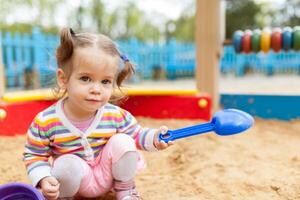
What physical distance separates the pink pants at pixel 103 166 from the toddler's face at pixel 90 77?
0.35 ft

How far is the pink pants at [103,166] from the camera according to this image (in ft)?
3.19

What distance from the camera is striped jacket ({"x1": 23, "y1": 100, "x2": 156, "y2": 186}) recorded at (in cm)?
96

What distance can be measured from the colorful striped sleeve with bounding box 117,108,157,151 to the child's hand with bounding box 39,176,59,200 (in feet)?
0.77

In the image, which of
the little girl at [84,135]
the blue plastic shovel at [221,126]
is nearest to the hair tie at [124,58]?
the little girl at [84,135]

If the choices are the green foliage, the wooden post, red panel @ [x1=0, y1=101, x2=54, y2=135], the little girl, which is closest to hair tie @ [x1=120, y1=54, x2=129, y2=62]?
the little girl

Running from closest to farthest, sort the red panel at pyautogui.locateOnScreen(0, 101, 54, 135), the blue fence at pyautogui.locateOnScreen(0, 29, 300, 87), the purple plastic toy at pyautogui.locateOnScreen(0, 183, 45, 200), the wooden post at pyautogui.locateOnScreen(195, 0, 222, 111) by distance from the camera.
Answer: the purple plastic toy at pyautogui.locateOnScreen(0, 183, 45, 200), the red panel at pyautogui.locateOnScreen(0, 101, 54, 135), the wooden post at pyautogui.locateOnScreen(195, 0, 222, 111), the blue fence at pyautogui.locateOnScreen(0, 29, 300, 87)

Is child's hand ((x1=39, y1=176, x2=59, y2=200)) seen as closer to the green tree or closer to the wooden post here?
the wooden post

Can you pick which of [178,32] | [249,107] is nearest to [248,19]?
[178,32]

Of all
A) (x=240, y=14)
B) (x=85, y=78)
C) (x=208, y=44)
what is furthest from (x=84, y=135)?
(x=240, y=14)

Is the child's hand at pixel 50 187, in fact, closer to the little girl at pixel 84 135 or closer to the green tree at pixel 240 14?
the little girl at pixel 84 135

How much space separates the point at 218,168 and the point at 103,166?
530mm

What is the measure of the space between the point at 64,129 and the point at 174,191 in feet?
1.33

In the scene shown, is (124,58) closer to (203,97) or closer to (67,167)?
(67,167)

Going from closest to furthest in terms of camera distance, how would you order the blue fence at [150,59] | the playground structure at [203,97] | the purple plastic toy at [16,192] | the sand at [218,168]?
the purple plastic toy at [16,192]
the sand at [218,168]
the playground structure at [203,97]
the blue fence at [150,59]
